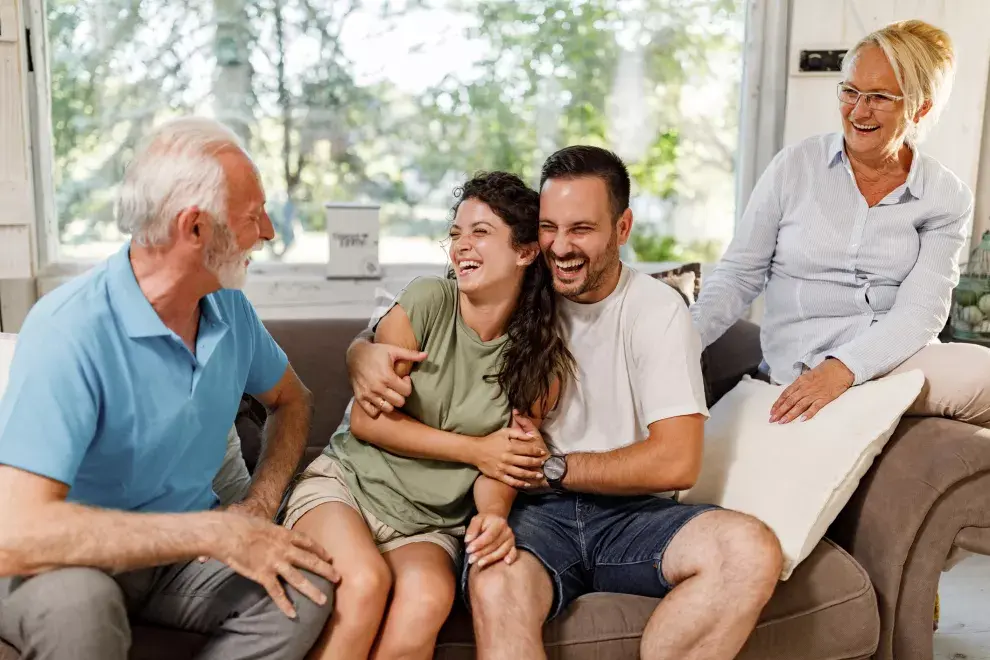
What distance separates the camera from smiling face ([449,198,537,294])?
1.84m

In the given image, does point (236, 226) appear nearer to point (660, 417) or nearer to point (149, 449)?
point (149, 449)

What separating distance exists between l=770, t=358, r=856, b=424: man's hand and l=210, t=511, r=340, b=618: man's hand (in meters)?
1.05

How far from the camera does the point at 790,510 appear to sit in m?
1.83

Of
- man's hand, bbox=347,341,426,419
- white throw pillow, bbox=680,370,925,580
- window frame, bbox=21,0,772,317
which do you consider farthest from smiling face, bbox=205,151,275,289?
window frame, bbox=21,0,772,317

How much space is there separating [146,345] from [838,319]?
160 centimetres

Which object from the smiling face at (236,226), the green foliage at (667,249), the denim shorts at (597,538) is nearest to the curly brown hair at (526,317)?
the denim shorts at (597,538)

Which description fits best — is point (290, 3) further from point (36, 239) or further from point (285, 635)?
point (285, 635)

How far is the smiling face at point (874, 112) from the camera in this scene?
2.18 meters

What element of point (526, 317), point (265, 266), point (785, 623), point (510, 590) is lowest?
point (785, 623)

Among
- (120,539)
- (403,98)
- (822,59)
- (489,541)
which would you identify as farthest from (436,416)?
(822,59)

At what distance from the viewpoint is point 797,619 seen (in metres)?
1.80

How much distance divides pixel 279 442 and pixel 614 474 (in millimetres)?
671

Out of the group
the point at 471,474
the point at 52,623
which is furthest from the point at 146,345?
the point at 471,474

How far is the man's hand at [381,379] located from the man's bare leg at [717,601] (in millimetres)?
624
